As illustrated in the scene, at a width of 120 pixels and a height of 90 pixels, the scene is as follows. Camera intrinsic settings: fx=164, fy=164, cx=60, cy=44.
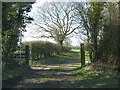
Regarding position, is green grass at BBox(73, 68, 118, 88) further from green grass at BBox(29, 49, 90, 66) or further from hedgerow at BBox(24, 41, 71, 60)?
hedgerow at BBox(24, 41, 71, 60)

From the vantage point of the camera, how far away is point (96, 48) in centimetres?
977

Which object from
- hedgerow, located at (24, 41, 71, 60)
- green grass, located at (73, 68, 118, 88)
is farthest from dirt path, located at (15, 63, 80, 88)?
hedgerow, located at (24, 41, 71, 60)

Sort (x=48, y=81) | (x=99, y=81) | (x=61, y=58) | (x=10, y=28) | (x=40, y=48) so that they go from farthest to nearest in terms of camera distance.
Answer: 1. (x=40, y=48)
2. (x=61, y=58)
3. (x=10, y=28)
4. (x=48, y=81)
5. (x=99, y=81)

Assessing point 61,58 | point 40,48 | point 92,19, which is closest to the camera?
point 92,19

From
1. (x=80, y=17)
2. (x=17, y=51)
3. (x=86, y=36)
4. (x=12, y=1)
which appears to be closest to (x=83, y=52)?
(x=86, y=36)

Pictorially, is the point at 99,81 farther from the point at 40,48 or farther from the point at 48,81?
the point at 40,48

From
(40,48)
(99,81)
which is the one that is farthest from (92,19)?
(40,48)

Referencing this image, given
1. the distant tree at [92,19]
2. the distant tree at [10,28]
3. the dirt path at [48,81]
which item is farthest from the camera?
the distant tree at [92,19]

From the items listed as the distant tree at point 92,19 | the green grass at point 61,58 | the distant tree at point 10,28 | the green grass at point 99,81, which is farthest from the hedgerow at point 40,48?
the green grass at point 99,81

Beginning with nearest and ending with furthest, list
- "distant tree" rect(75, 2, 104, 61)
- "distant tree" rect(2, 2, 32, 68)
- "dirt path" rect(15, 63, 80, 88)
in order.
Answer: "dirt path" rect(15, 63, 80, 88) → "distant tree" rect(2, 2, 32, 68) → "distant tree" rect(75, 2, 104, 61)

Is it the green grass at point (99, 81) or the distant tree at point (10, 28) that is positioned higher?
the distant tree at point (10, 28)

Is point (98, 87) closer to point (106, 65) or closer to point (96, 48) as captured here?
point (106, 65)

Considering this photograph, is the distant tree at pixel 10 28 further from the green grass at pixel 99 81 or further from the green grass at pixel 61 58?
the green grass at pixel 99 81

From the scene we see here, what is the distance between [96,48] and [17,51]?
4.74 m
